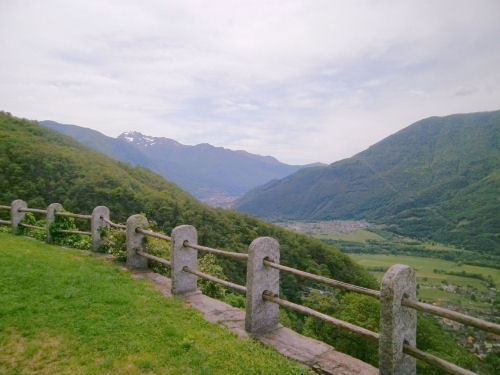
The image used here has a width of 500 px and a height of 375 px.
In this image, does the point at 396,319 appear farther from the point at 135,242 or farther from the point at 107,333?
the point at 135,242

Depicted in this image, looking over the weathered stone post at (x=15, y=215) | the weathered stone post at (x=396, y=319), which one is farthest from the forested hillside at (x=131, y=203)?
the weathered stone post at (x=396, y=319)

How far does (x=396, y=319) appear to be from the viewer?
3.42 m

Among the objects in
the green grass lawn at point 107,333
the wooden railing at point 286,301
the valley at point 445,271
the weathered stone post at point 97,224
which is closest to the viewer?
the wooden railing at point 286,301

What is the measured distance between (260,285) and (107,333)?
85.6 inches

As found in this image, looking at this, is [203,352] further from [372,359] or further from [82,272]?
[372,359]

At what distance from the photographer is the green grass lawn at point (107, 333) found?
392cm

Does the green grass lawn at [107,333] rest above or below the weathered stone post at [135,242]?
below

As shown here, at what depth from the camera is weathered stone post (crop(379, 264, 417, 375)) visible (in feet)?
11.2

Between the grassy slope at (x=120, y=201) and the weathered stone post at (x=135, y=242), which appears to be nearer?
the weathered stone post at (x=135, y=242)

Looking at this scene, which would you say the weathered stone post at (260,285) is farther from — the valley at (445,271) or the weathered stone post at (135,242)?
the valley at (445,271)

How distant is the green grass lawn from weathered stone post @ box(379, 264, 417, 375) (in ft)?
3.21

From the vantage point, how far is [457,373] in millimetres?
3111

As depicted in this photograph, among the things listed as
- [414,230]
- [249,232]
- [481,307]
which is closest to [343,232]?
[414,230]

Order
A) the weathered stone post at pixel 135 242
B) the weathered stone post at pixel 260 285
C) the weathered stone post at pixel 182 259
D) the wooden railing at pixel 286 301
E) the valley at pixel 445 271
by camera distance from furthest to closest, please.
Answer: the valley at pixel 445 271, the weathered stone post at pixel 135 242, the weathered stone post at pixel 182 259, the weathered stone post at pixel 260 285, the wooden railing at pixel 286 301
